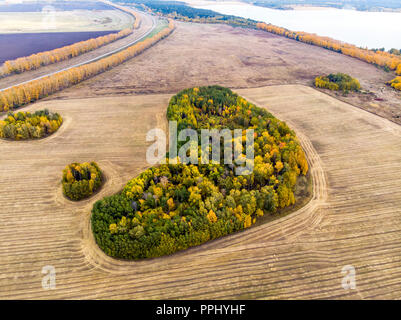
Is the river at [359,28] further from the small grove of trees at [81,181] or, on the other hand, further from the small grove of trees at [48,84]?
the small grove of trees at [81,181]

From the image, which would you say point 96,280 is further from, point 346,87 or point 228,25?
point 228,25

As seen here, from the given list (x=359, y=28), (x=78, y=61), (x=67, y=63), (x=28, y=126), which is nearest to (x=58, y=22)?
(x=78, y=61)

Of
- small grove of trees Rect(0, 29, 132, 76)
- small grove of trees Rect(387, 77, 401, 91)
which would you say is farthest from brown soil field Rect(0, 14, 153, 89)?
small grove of trees Rect(387, 77, 401, 91)

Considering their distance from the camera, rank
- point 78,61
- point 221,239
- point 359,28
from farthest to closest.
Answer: point 359,28 < point 78,61 < point 221,239

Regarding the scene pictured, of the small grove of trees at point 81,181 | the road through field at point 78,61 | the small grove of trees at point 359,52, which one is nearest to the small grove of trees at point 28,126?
the small grove of trees at point 81,181

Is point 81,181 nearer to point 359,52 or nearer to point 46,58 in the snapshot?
point 46,58

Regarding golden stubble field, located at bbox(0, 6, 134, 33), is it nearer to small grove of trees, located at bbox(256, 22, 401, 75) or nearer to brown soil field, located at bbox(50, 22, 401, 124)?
brown soil field, located at bbox(50, 22, 401, 124)
